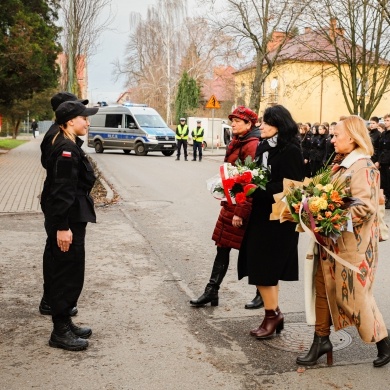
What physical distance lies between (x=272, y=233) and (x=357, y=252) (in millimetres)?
891

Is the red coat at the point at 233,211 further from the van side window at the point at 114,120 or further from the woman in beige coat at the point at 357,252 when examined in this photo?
the van side window at the point at 114,120

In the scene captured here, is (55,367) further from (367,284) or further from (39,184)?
(39,184)

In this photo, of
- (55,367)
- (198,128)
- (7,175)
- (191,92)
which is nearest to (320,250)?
(55,367)

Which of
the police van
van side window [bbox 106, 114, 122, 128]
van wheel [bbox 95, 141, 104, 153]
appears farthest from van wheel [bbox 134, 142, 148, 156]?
van wheel [bbox 95, 141, 104, 153]

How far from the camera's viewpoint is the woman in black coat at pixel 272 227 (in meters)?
4.81

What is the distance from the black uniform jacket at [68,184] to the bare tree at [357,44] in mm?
21176

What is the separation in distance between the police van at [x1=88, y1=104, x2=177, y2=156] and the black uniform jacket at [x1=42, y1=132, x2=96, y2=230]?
25.6m

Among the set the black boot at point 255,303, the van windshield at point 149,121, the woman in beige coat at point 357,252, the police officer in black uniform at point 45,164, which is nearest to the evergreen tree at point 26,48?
the van windshield at point 149,121

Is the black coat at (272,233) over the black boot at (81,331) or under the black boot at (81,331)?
over

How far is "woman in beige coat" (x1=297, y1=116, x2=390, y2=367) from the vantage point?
4160 mm

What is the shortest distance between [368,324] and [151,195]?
422 inches

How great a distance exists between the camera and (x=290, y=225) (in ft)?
16.4

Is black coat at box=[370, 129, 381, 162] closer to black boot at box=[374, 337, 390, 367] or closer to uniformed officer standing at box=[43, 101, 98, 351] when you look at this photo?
black boot at box=[374, 337, 390, 367]

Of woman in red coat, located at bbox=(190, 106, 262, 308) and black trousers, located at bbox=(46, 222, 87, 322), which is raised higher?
woman in red coat, located at bbox=(190, 106, 262, 308)
